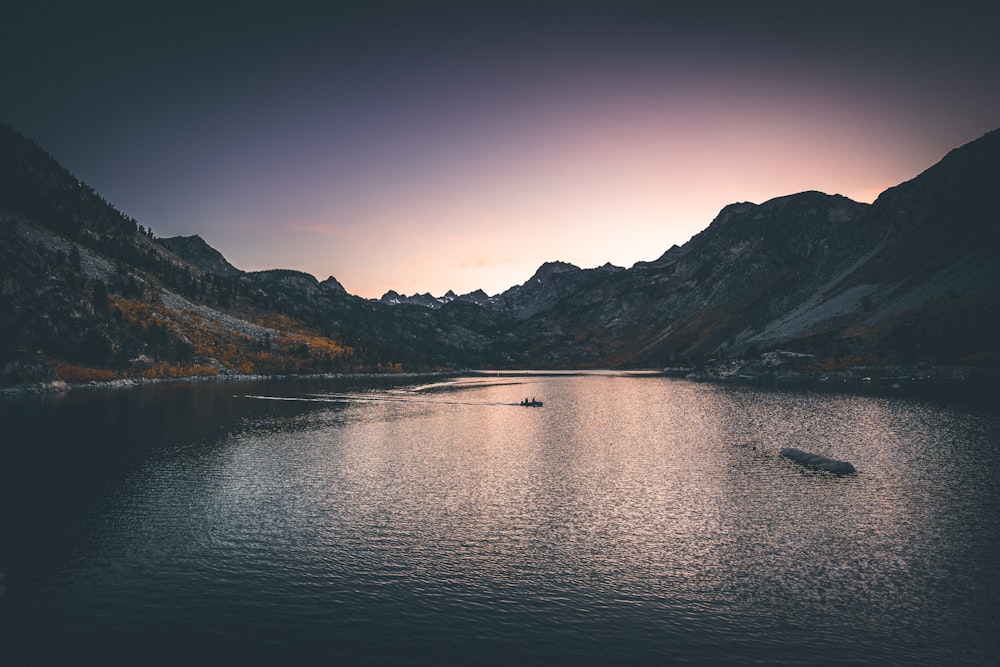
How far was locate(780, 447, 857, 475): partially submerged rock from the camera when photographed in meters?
62.8

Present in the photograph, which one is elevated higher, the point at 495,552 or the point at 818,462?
the point at 818,462

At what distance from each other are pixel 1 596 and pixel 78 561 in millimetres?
5188

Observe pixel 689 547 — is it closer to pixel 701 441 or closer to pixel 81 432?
pixel 701 441

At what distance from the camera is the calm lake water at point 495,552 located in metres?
26.4

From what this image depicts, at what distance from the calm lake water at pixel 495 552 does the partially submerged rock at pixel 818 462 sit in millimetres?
2415

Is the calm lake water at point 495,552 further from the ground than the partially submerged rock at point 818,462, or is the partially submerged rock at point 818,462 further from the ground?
the partially submerged rock at point 818,462

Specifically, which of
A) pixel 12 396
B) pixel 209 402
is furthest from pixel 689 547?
pixel 12 396

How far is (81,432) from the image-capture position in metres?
86.7

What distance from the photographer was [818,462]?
6638cm

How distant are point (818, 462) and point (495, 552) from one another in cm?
5104

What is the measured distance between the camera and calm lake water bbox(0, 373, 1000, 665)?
26.4 m

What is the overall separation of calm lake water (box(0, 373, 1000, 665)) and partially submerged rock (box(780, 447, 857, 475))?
2.42 m

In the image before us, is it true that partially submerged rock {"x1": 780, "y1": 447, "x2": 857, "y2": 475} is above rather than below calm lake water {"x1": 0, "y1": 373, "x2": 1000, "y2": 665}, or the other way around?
above

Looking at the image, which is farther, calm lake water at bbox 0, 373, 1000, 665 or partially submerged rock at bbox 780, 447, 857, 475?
partially submerged rock at bbox 780, 447, 857, 475
